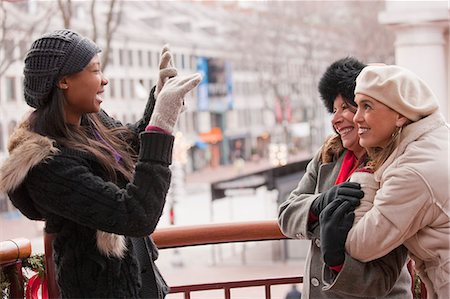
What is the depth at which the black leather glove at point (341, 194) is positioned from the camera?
1.71 metres

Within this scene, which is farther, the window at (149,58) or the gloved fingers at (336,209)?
the window at (149,58)

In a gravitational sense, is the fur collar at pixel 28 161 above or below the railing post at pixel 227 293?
above

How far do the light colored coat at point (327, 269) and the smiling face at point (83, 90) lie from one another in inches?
24.1

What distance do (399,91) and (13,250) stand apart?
51.6 inches

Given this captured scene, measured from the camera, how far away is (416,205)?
160cm

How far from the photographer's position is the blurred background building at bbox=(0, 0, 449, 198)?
1847 centimetres

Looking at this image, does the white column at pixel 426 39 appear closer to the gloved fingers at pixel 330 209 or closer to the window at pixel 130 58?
the gloved fingers at pixel 330 209

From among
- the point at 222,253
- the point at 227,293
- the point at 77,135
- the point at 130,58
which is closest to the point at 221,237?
the point at 227,293

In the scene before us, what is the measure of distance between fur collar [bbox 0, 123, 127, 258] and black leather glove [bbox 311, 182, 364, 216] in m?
0.51

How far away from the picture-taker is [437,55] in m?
5.72

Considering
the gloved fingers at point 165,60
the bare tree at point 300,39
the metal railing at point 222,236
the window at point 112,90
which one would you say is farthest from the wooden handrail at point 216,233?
the window at point 112,90

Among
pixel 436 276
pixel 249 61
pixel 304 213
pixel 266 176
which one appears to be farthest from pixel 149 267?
pixel 249 61

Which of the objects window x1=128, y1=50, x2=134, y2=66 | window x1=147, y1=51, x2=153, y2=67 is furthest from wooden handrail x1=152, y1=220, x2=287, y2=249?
window x1=147, y1=51, x2=153, y2=67

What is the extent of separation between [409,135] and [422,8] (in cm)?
439
